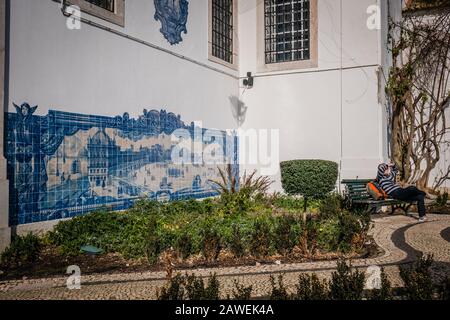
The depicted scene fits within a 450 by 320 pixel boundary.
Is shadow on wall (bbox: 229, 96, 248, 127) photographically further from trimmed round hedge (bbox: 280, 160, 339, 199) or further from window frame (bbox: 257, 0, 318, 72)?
trimmed round hedge (bbox: 280, 160, 339, 199)

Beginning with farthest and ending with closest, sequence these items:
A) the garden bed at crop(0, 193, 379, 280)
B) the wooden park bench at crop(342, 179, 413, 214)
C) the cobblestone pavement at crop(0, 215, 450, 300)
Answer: the wooden park bench at crop(342, 179, 413, 214)
the garden bed at crop(0, 193, 379, 280)
the cobblestone pavement at crop(0, 215, 450, 300)

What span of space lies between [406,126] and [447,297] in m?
11.1

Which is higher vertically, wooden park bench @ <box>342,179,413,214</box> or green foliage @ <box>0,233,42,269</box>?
wooden park bench @ <box>342,179,413,214</box>

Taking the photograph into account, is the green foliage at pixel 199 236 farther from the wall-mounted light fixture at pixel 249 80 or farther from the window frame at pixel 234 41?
the wall-mounted light fixture at pixel 249 80

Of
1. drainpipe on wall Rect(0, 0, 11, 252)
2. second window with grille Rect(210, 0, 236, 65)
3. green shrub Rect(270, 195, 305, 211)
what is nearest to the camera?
drainpipe on wall Rect(0, 0, 11, 252)

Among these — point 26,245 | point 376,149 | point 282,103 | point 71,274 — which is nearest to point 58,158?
point 26,245

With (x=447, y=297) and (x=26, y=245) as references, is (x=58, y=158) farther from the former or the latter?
(x=447, y=297)

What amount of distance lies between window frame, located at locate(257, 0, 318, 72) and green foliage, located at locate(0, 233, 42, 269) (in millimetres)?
9680

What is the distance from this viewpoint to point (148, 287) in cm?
431

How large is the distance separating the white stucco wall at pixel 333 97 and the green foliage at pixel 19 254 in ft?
28.2

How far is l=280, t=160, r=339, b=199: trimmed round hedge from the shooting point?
38.1 feet

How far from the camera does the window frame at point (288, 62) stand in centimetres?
1270

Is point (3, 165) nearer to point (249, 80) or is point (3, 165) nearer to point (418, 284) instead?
point (418, 284)

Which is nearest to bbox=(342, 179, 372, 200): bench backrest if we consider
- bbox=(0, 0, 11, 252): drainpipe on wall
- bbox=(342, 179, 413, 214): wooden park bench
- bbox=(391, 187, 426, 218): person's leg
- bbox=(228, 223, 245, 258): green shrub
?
bbox=(342, 179, 413, 214): wooden park bench
